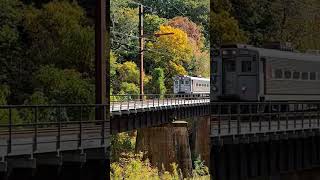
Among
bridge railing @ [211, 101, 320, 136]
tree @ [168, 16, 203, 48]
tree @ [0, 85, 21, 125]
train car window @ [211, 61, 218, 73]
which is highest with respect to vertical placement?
tree @ [168, 16, 203, 48]

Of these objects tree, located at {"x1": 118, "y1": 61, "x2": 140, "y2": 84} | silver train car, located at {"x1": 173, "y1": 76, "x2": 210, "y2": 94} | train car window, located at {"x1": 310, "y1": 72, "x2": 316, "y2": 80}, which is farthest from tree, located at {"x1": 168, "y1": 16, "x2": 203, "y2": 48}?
train car window, located at {"x1": 310, "y1": 72, "x2": 316, "y2": 80}

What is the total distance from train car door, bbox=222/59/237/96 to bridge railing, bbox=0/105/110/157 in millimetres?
3965

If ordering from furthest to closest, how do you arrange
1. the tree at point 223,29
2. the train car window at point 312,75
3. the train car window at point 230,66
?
the train car window at point 312,75, the train car window at point 230,66, the tree at point 223,29

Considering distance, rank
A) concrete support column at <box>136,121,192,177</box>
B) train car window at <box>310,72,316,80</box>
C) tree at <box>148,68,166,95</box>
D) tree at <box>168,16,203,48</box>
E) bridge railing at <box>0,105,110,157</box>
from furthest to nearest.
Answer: train car window at <box>310,72,316,80</box>, tree at <box>168,16,203,48</box>, concrete support column at <box>136,121,192,177</box>, tree at <box>148,68,166,95</box>, bridge railing at <box>0,105,110,157</box>

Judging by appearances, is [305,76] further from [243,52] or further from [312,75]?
[243,52]

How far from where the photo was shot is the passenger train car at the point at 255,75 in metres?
8.80

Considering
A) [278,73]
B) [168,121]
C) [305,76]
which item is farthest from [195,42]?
[305,76]

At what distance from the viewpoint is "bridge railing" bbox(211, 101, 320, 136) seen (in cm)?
668

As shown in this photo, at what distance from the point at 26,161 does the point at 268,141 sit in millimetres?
4397

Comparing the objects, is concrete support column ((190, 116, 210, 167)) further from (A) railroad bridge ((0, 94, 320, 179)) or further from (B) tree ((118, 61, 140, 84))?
(B) tree ((118, 61, 140, 84))

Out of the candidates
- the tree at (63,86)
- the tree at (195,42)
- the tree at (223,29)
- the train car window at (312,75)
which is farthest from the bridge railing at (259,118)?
the tree at (63,86)

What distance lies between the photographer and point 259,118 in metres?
7.64

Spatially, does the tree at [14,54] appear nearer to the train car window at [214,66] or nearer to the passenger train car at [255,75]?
the passenger train car at [255,75]

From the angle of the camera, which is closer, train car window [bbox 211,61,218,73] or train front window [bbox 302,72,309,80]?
train car window [bbox 211,61,218,73]
